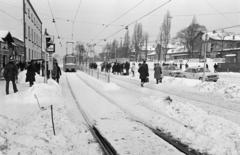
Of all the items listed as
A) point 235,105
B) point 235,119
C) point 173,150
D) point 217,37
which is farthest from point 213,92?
point 217,37

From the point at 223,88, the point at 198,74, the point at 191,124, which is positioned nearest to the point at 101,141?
the point at 191,124

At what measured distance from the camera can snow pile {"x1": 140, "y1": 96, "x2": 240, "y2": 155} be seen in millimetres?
6320

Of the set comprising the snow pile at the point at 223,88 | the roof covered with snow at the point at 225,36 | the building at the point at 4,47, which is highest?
the roof covered with snow at the point at 225,36

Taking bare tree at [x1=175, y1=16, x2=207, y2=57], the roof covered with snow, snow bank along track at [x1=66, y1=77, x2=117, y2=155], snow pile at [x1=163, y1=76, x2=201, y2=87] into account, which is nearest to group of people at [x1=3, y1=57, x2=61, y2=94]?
snow bank along track at [x1=66, y1=77, x2=117, y2=155]

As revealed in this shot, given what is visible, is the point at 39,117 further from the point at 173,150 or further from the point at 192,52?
the point at 192,52

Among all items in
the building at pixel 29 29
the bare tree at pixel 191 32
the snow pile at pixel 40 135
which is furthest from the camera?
the bare tree at pixel 191 32

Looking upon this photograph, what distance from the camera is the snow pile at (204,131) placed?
6.32 metres

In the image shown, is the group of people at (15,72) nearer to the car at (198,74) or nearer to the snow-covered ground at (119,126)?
the snow-covered ground at (119,126)

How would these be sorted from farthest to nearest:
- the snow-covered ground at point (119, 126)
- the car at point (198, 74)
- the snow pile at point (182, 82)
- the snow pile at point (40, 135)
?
the car at point (198, 74)
the snow pile at point (182, 82)
the snow-covered ground at point (119, 126)
the snow pile at point (40, 135)

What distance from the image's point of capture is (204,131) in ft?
24.8

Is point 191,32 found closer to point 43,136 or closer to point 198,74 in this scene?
point 198,74

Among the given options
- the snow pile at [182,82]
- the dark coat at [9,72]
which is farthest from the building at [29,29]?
the dark coat at [9,72]

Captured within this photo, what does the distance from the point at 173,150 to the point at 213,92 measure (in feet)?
38.5

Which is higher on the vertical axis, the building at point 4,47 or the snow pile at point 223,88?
the building at point 4,47
